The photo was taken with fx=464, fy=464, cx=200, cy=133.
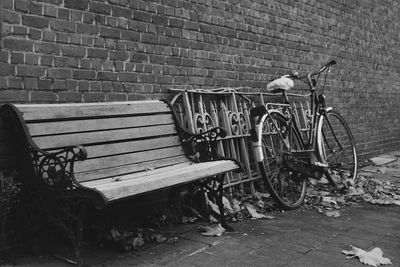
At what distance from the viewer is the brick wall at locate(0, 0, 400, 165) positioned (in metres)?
3.25

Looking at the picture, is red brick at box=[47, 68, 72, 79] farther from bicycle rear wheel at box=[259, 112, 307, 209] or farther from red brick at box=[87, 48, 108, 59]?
bicycle rear wheel at box=[259, 112, 307, 209]

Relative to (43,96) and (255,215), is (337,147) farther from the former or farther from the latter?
(43,96)

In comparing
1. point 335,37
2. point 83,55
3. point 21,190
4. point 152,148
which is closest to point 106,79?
point 83,55

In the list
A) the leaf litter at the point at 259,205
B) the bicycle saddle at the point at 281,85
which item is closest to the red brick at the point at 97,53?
the leaf litter at the point at 259,205

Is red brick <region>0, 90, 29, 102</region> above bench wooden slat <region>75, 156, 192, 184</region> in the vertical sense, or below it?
above

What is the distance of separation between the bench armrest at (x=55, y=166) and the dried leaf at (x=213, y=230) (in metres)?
1.30

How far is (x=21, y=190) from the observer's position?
313cm

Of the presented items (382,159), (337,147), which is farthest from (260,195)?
(382,159)

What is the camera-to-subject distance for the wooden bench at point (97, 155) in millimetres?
2768

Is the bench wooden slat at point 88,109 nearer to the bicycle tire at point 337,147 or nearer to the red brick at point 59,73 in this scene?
the red brick at point 59,73

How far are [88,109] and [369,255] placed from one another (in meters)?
2.25

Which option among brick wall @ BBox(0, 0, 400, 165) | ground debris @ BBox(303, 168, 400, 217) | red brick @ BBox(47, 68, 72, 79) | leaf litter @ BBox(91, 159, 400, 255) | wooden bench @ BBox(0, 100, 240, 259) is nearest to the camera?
wooden bench @ BBox(0, 100, 240, 259)

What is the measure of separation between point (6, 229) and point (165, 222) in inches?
51.0

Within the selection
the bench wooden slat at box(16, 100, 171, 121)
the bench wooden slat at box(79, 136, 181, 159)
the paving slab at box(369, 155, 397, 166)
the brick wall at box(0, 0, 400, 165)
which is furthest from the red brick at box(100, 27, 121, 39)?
the paving slab at box(369, 155, 397, 166)
